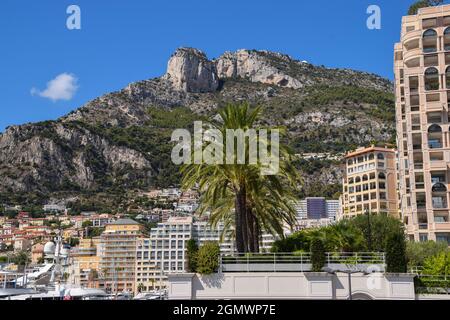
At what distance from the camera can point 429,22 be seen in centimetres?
7344

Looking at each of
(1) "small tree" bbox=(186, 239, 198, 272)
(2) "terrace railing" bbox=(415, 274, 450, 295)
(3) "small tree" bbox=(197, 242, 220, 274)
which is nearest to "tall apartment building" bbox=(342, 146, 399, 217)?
(2) "terrace railing" bbox=(415, 274, 450, 295)

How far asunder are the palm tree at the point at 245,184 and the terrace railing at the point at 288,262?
338 centimetres

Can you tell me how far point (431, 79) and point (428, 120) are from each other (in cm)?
557

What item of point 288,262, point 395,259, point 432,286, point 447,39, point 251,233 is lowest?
point 432,286

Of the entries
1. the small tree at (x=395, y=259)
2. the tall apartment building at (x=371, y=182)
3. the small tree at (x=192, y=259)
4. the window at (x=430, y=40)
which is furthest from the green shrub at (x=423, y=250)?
the tall apartment building at (x=371, y=182)

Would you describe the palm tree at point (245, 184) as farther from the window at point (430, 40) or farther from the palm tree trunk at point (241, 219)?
the window at point (430, 40)

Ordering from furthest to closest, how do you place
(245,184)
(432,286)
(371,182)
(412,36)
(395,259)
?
(371,182) < (412,36) < (245,184) < (432,286) < (395,259)

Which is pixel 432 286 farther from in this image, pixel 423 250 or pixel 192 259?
pixel 423 250

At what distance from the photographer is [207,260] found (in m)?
28.1

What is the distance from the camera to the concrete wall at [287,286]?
89.6 ft

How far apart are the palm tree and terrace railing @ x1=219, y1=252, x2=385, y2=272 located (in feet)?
11.1

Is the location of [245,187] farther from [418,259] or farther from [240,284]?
[418,259]

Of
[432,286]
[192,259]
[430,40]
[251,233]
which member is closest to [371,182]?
[430,40]
